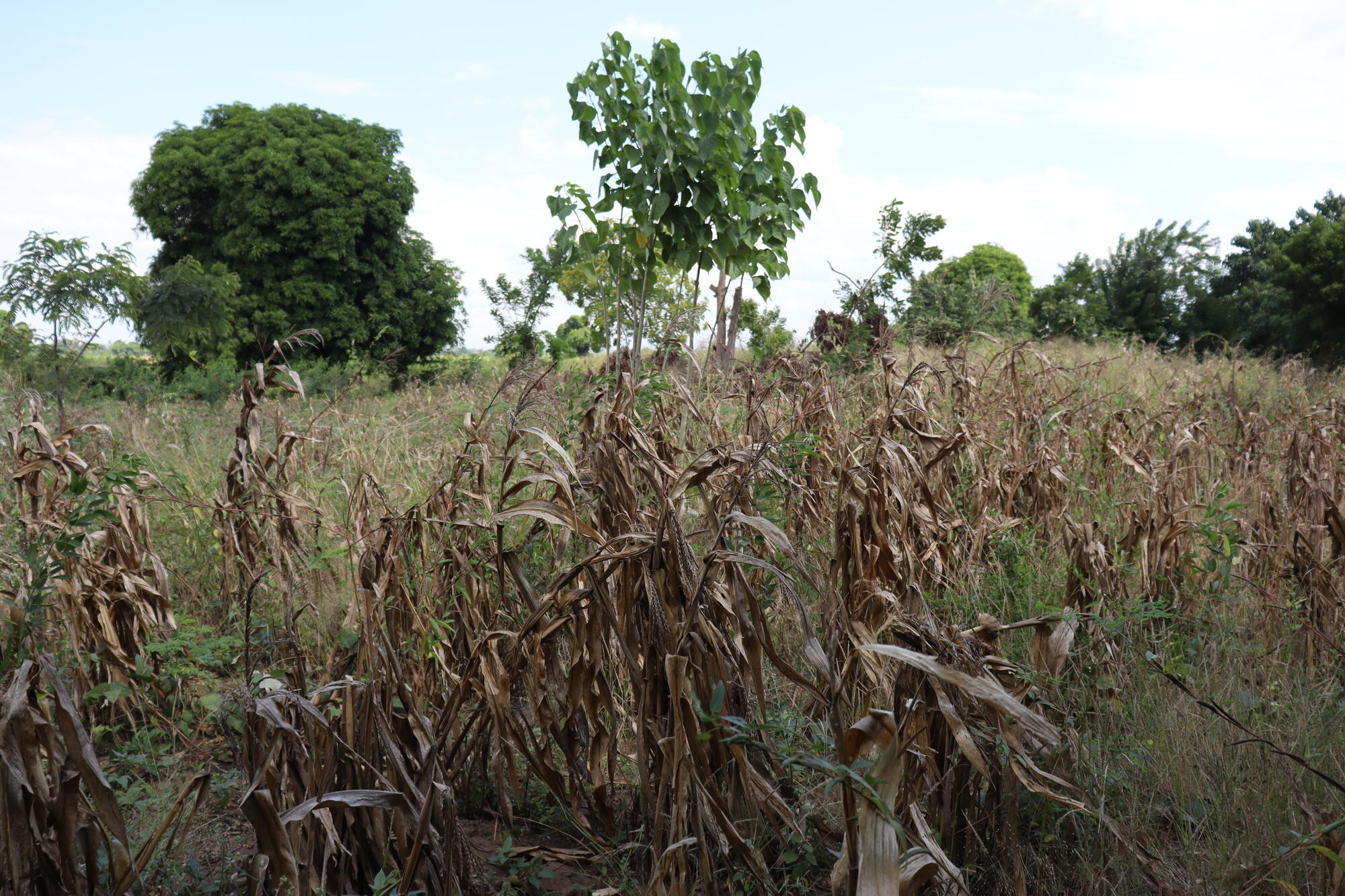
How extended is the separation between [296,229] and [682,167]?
18.2 metres

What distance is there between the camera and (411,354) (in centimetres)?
2167

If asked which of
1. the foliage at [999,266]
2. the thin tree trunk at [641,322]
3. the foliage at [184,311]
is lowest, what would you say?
the thin tree trunk at [641,322]

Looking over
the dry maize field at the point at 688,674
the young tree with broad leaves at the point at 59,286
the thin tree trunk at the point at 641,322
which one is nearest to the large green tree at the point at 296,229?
the young tree with broad leaves at the point at 59,286

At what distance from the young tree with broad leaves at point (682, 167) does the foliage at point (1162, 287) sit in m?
15.7

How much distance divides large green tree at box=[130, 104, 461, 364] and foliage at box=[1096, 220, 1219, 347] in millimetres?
15647

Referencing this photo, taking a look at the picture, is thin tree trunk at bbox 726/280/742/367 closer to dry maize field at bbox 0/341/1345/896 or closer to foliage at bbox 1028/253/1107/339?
dry maize field at bbox 0/341/1345/896

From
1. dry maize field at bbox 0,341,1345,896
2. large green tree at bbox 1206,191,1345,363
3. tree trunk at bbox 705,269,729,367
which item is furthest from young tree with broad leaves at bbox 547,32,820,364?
large green tree at bbox 1206,191,1345,363

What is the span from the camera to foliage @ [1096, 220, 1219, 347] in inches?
715

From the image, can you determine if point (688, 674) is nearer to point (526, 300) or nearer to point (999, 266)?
point (526, 300)

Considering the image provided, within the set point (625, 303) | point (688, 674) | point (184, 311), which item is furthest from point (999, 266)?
point (688, 674)

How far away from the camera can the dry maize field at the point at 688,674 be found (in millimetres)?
1513

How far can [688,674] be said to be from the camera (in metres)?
1.63

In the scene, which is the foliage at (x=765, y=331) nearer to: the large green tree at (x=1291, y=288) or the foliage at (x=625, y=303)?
the foliage at (x=625, y=303)

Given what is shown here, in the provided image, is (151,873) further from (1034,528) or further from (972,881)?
(1034,528)
